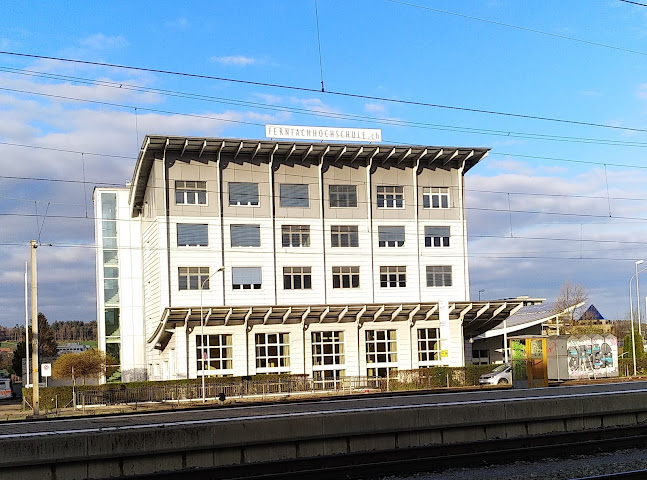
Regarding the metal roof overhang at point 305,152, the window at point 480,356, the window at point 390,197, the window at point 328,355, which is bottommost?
the window at point 480,356

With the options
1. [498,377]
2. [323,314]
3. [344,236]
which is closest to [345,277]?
[344,236]

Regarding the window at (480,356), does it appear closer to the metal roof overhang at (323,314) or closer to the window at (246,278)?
the metal roof overhang at (323,314)

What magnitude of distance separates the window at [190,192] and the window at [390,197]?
43.3 ft

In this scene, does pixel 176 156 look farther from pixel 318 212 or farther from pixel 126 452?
pixel 126 452

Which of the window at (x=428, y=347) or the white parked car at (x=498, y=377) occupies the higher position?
the window at (x=428, y=347)

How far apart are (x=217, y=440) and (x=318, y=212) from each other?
4307 cm

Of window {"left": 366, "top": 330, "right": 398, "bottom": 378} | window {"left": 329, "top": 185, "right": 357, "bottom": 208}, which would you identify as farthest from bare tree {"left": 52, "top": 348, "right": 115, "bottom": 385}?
window {"left": 329, "top": 185, "right": 357, "bottom": 208}

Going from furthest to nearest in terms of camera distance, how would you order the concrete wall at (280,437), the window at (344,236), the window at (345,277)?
A: the window at (344,236)
the window at (345,277)
the concrete wall at (280,437)

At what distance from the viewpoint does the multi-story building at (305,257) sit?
181ft

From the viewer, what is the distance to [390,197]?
60.6 metres

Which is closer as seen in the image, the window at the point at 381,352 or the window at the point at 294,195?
the window at the point at 294,195

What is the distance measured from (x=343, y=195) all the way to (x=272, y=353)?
12.8 m

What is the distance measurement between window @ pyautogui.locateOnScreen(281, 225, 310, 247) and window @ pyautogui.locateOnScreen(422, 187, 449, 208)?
31.7ft

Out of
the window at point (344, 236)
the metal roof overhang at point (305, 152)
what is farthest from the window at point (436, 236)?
the window at point (344, 236)
